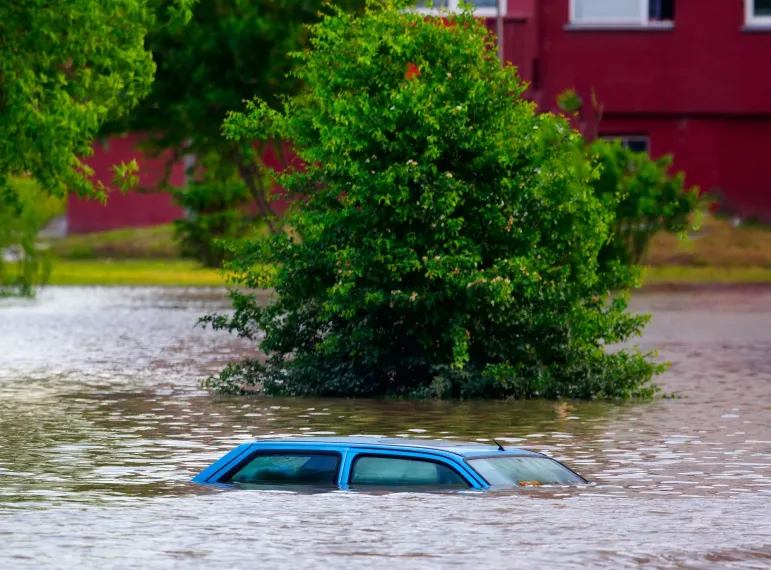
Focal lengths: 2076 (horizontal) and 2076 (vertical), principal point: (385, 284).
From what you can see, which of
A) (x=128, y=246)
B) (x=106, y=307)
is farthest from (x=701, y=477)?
(x=128, y=246)

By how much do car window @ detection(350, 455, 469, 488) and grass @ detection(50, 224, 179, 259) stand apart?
46.3 metres

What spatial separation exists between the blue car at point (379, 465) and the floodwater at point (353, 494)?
0.35 feet

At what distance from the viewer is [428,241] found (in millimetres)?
22891

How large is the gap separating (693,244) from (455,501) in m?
36.4

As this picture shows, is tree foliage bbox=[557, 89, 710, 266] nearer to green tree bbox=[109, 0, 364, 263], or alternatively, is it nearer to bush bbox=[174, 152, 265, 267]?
green tree bbox=[109, 0, 364, 263]

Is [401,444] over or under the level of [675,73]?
under

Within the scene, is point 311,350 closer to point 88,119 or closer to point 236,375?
point 236,375

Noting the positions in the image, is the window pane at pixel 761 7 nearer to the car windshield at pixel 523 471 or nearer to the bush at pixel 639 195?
the bush at pixel 639 195

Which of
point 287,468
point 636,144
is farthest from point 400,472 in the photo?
point 636,144

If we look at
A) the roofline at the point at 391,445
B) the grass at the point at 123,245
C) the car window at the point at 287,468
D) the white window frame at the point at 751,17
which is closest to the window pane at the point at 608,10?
the white window frame at the point at 751,17

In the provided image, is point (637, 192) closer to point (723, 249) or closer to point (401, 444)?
point (723, 249)

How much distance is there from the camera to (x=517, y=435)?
63.9 ft

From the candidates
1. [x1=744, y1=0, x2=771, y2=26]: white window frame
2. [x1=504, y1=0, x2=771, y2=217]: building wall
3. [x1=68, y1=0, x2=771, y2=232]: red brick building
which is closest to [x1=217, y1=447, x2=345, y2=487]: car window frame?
[x1=68, y1=0, x2=771, y2=232]: red brick building

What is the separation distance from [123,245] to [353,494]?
48696 millimetres
